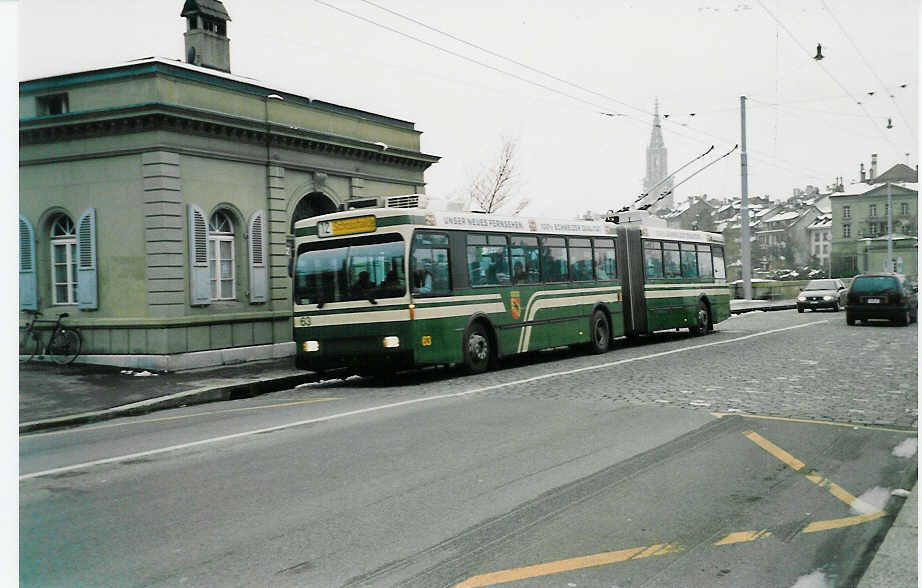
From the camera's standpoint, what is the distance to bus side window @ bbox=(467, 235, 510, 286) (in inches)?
606

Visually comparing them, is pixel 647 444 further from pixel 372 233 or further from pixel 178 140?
pixel 178 140

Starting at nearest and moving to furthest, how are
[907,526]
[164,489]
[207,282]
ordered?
[907,526] → [164,489] → [207,282]

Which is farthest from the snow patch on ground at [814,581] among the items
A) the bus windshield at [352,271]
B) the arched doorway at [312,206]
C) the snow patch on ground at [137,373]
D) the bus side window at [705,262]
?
the bus side window at [705,262]

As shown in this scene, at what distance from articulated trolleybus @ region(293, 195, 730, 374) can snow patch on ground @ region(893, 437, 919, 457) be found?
7660 mm

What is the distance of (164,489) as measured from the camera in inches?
259

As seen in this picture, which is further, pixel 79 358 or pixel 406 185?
pixel 406 185

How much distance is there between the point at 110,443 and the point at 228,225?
390 inches

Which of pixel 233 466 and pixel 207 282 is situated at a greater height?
pixel 207 282

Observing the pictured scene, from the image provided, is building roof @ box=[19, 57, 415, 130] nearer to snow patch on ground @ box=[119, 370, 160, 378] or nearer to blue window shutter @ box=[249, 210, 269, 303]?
blue window shutter @ box=[249, 210, 269, 303]

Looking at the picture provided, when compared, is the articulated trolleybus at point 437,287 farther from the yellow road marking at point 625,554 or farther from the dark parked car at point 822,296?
the dark parked car at point 822,296

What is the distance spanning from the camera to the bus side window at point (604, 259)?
64.4ft

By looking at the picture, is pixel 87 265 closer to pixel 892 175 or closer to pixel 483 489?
pixel 483 489

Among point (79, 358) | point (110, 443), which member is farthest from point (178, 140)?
point (110, 443)

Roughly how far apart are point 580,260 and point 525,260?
2450mm
